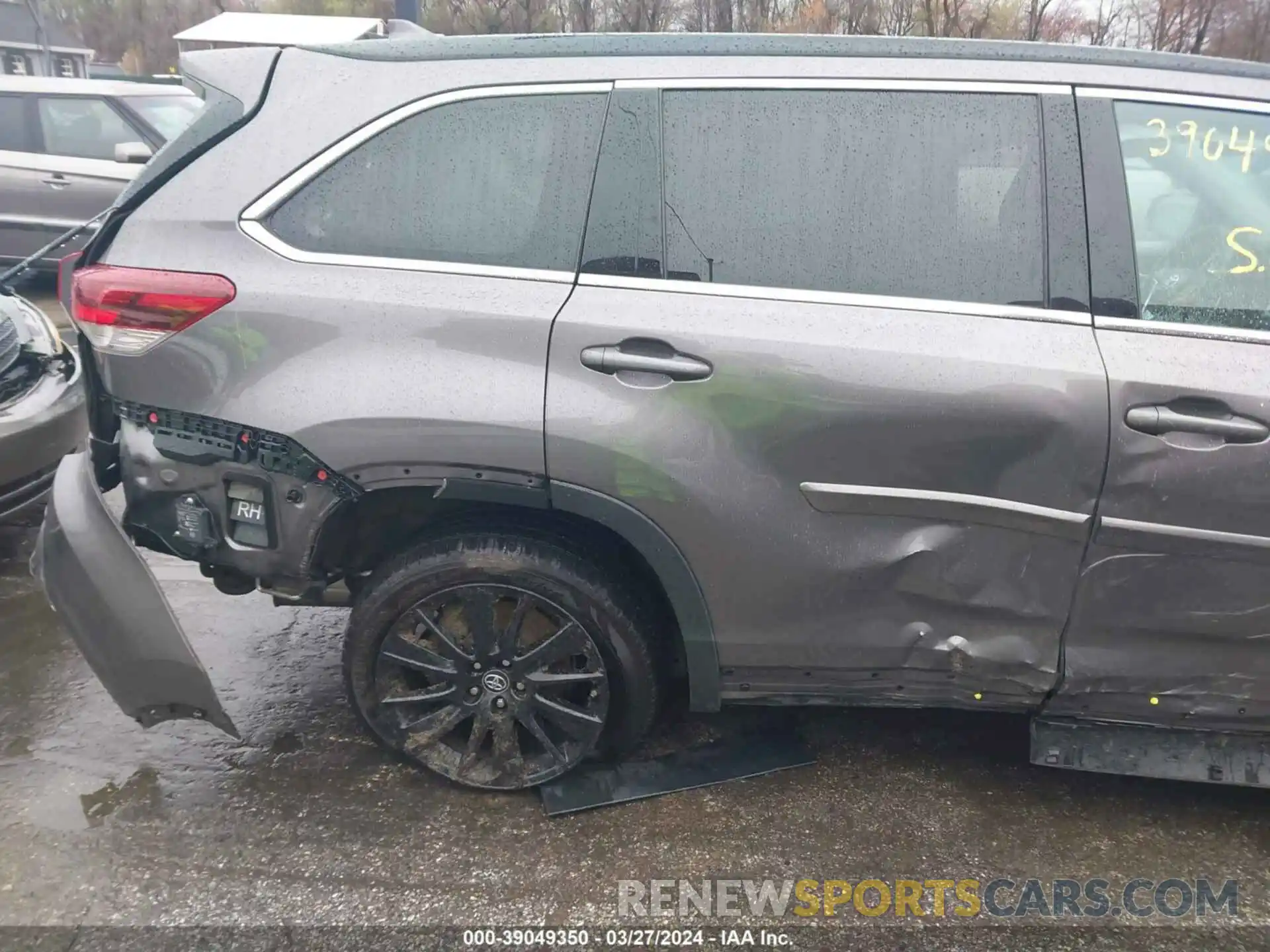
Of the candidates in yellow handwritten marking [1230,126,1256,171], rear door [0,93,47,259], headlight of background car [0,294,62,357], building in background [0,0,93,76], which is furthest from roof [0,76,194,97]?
building in background [0,0,93,76]

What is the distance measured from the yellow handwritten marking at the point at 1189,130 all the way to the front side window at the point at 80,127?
7.90 m

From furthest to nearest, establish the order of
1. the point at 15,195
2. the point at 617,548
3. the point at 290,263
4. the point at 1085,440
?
the point at 15,195
the point at 617,548
the point at 290,263
the point at 1085,440

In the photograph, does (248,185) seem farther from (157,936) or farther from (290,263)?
(157,936)

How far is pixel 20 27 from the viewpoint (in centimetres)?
3778

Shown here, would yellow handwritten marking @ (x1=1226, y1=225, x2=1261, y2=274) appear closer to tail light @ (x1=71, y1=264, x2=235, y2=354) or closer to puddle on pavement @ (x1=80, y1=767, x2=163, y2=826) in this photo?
tail light @ (x1=71, y1=264, x2=235, y2=354)

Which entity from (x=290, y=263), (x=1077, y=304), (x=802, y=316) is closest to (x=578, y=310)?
(x=802, y=316)

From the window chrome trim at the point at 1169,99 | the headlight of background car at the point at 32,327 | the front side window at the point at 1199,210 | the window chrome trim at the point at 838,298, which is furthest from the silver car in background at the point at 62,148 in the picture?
the front side window at the point at 1199,210

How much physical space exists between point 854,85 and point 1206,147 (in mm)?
827

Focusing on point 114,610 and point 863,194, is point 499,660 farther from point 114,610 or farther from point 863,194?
point 863,194

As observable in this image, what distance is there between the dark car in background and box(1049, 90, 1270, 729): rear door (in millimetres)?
3234

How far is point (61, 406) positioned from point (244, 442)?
1850 mm

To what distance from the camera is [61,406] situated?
11.8 feet

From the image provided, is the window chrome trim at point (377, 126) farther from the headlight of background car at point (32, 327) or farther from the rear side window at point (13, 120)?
the rear side window at point (13, 120)

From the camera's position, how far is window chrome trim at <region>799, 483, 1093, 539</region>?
83.4 inches
